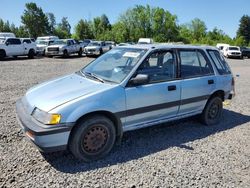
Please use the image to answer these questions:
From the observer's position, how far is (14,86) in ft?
31.2

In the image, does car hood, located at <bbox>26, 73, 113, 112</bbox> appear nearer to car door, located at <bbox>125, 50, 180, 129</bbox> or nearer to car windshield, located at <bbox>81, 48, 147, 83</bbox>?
car windshield, located at <bbox>81, 48, 147, 83</bbox>

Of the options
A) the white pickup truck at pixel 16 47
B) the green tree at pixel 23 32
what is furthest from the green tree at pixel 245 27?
the white pickup truck at pixel 16 47

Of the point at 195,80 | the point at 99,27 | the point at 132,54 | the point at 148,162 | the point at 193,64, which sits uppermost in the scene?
the point at 99,27

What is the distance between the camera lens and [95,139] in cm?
402

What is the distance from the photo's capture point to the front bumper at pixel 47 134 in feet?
11.6

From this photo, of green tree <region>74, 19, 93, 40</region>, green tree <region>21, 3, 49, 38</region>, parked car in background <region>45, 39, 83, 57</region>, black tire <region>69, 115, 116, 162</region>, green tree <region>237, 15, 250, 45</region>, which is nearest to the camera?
Answer: black tire <region>69, 115, 116, 162</region>

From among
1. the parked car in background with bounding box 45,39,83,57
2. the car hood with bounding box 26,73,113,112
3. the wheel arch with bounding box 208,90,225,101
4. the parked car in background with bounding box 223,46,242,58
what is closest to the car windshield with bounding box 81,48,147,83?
the car hood with bounding box 26,73,113,112

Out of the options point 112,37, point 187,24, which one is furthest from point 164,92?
point 187,24

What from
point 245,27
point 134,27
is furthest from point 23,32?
point 245,27

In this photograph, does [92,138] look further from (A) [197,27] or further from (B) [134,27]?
(A) [197,27]

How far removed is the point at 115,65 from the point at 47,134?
1792 millimetres

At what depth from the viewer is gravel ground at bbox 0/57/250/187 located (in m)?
3.51

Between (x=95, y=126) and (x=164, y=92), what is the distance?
142 centimetres

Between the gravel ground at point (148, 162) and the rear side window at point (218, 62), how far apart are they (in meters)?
1.31
